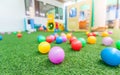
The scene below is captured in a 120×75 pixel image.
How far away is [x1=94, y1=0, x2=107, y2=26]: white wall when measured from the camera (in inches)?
134

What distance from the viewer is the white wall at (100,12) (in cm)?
339

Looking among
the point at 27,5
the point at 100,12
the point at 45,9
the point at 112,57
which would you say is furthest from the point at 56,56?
the point at 45,9

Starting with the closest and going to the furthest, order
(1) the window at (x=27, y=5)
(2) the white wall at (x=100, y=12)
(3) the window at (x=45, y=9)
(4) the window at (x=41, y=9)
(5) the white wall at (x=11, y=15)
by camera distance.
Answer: (2) the white wall at (x=100, y=12)
(5) the white wall at (x=11, y=15)
(1) the window at (x=27, y=5)
(4) the window at (x=41, y=9)
(3) the window at (x=45, y=9)

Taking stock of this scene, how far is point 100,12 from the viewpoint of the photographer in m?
3.44

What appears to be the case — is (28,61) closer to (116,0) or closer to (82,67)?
(82,67)

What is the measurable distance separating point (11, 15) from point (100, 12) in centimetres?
290

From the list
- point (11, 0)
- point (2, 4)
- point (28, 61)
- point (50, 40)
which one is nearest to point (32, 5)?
point (11, 0)

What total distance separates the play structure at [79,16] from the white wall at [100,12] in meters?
0.20

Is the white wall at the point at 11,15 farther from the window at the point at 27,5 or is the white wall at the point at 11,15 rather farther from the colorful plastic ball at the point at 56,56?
the colorful plastic ball at the point at 56,56

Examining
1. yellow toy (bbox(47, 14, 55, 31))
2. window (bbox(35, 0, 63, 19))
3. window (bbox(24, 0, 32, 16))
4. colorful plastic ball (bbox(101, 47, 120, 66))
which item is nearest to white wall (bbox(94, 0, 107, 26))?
yellow toy (bbox(47, 14, 55, 31))

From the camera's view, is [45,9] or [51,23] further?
[45,9]

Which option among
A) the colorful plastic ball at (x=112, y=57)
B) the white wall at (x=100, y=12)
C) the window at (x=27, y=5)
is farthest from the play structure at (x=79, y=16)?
the colorful plastic ball at (x=112, y=57)

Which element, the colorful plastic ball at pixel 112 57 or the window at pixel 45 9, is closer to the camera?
the colorful plastic ball at pixel 112 57

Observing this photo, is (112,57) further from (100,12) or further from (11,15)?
(11,15)
